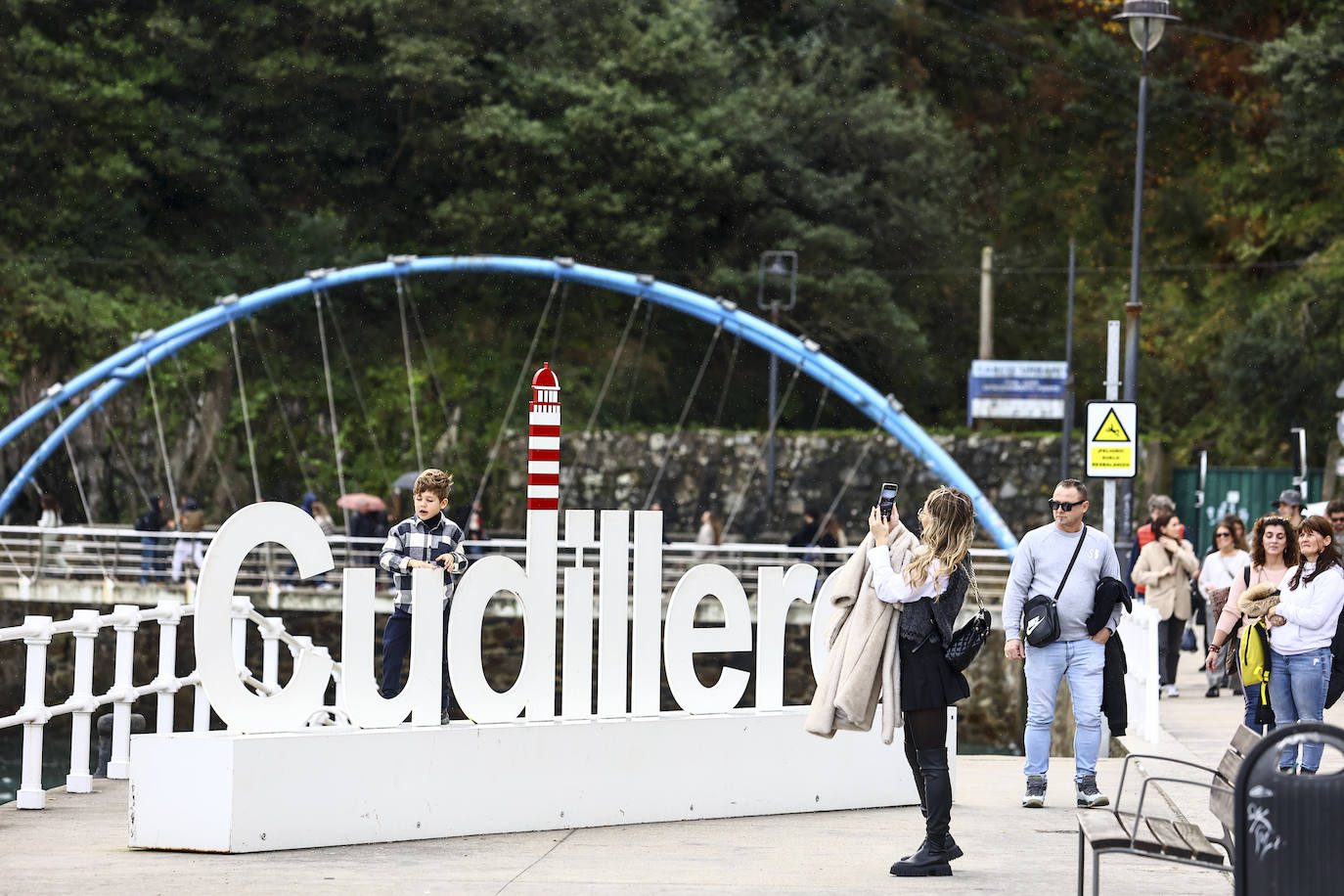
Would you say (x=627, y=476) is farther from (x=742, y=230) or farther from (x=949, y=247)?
(x=949, y=247)

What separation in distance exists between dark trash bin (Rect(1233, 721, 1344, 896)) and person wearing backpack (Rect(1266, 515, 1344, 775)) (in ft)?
13.8

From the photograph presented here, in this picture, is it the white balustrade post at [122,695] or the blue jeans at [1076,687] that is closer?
the blue jeans at [1076,687]

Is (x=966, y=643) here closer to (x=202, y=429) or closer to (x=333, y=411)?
(x=333, y=411)

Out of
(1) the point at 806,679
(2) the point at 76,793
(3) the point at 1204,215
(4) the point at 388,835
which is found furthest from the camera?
(3) the point at 1204,215

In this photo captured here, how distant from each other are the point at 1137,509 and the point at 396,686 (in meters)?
27.1

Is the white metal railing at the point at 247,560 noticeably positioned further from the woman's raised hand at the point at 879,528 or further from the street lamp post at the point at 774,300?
the woman's raised hand at the point at 879,528

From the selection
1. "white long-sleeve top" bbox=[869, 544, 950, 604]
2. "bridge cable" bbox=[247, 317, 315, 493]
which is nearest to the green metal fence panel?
"bridge cable" bbox=[247, 317, 315, 493]

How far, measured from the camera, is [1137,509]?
36438mm

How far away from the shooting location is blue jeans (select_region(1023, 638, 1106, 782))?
1022 centimetres

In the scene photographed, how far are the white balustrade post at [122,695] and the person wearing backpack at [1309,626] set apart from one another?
6.21 m

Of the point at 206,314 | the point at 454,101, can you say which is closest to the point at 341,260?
the point at 454,101

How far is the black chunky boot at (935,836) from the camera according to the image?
27.0ft

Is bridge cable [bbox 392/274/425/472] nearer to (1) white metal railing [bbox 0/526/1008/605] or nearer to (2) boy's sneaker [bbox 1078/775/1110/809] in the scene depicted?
(1) white metal railing [bbox 0/526/1008/605]

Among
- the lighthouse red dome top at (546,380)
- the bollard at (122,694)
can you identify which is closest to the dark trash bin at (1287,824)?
the lighthouse red dome top at (546,380)
